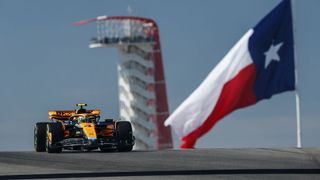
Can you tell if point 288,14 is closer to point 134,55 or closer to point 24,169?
point 24,169

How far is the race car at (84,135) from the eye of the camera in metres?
28.1

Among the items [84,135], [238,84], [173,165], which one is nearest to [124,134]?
[84,135]

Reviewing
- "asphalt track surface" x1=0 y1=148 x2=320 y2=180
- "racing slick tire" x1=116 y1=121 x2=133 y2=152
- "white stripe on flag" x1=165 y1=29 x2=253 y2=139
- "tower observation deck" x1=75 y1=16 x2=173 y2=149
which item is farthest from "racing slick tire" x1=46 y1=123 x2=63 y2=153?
"tower observation deck" x1=75 y1=16 x2=173 y2=149

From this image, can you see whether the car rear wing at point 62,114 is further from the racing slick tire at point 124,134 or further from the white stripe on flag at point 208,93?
the white stripe on flag at point 208,93

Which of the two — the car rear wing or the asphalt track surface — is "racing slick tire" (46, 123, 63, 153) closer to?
the asphalt track surface

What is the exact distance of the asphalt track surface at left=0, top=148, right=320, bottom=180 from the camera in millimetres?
19172

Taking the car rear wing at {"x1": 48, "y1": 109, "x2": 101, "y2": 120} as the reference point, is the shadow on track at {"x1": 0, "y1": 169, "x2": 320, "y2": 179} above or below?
below

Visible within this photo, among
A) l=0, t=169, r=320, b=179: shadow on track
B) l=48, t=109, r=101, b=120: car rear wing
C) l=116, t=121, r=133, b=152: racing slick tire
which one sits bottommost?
l=0, t=169, r=320, b=179: shadow on track

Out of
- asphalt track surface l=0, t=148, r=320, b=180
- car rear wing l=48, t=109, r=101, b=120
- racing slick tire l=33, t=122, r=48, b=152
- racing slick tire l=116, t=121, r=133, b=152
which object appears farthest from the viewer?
car rear wing l=48, t=109, r=101, b=120

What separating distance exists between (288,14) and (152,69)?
270ft

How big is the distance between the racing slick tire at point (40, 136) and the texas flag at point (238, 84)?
16.7ft

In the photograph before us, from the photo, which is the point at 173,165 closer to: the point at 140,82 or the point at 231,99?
the point at 231,99

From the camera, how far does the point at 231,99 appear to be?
32.5 meters

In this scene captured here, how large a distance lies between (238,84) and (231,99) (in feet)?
1.93
